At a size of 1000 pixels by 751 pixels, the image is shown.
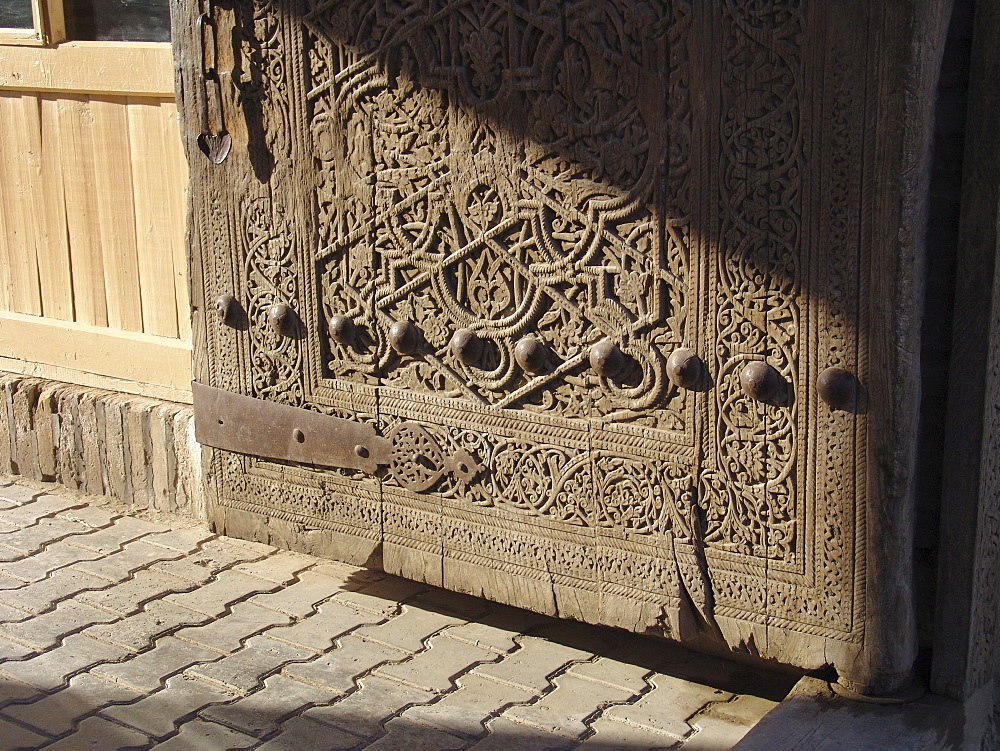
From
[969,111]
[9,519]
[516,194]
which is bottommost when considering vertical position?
[9,519]

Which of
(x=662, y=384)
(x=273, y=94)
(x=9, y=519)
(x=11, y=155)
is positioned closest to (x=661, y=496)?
(x=662, y=384)

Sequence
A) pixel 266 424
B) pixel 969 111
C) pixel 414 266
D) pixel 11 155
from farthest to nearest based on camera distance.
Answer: pixel 11 155
pixel 266 424
pixel 414 266
pixel 969 111

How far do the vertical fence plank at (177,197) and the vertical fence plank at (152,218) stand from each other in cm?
2

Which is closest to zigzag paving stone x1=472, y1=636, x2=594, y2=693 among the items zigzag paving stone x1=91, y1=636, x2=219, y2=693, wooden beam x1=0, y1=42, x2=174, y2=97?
zigzag paving stone x1=91, y1=636, x2=219, y2=693

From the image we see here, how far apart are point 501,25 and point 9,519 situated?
2.70 metres

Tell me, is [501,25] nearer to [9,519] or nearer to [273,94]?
[273,94]

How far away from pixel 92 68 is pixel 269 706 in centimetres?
256

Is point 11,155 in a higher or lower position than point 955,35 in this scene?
lower

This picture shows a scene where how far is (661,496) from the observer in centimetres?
277

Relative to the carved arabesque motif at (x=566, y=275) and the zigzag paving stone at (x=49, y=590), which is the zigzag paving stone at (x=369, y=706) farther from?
the zigzag paving stone at (x=49, y=590)

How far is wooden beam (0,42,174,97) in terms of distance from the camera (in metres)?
3.97

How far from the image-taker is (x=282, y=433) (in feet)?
11.1

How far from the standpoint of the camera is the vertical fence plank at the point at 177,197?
4.01 metres

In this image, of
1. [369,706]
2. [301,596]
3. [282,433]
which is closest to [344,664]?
[369,706]
